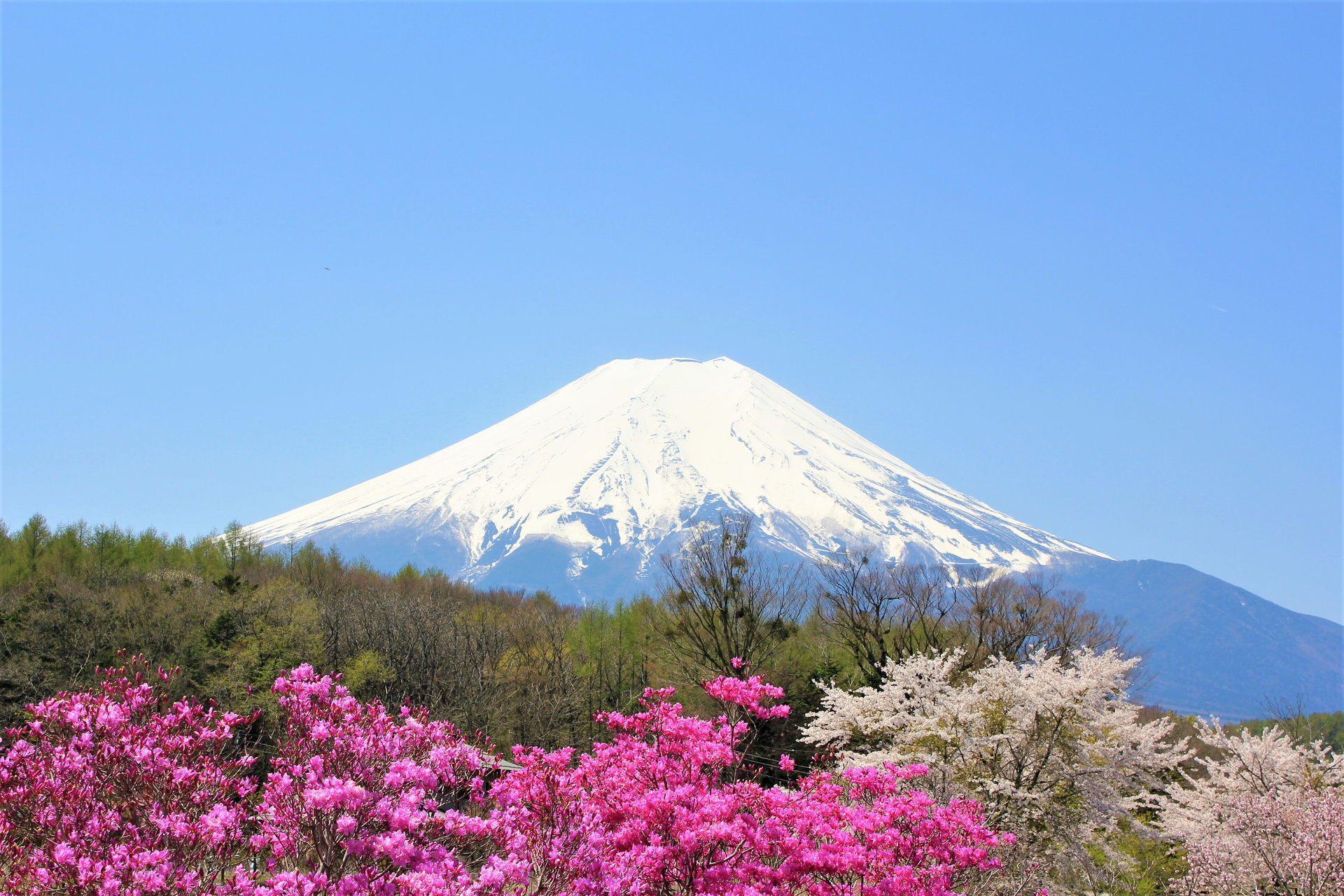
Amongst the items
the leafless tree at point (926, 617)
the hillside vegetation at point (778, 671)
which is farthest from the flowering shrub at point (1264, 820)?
the leafless tree at point (926, 617)

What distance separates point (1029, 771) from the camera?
42.2ft

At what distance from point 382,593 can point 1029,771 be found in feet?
159

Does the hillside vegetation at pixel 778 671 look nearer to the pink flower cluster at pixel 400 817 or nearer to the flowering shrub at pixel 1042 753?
the flowering shrub at pixel 1042 753

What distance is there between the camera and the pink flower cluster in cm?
523

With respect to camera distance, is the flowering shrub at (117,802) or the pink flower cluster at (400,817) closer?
the flowering shrub at (117,802)

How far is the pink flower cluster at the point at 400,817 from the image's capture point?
17.2ft

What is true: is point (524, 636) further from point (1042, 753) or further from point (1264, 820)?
point (1264, 820)

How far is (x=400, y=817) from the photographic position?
5270mm

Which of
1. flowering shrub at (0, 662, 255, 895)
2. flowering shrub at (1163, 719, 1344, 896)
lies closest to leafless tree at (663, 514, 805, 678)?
flowering shrub at (1163, 719, 1344, 896)

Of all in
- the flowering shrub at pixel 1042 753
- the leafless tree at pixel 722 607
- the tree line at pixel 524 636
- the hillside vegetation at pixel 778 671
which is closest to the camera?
the flowering shrub at pixel 1042 753

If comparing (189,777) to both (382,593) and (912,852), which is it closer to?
(912,852)

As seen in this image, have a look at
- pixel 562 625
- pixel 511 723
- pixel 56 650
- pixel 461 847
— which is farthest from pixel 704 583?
pixel 461 847

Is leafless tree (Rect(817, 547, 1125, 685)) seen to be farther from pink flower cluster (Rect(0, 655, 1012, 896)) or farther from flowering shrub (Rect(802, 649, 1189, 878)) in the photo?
pink flower cluster (Rect(0, 655, 1012, 896))

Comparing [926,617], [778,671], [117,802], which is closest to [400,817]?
[117,802]
